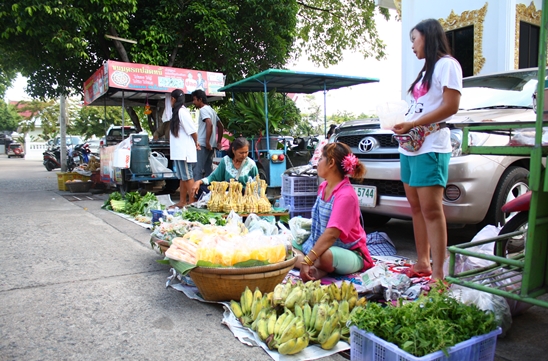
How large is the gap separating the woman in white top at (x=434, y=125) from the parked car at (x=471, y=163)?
80 centimetres

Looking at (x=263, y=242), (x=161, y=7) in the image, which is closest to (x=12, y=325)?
(x=263, y=242)

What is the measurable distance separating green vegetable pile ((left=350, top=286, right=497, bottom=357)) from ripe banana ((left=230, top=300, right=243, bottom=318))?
804 millimetres

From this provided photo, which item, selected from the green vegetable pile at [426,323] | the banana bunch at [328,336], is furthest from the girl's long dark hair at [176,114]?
the green vegetable pile at [426,323]

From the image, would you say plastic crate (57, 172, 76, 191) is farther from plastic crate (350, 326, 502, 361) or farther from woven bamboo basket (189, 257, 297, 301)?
plastic crate (350, 326, 502, 361)

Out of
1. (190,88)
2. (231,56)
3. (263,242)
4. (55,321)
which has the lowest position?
(55,321)

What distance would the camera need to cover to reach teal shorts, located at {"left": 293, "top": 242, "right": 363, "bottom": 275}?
3.40 m

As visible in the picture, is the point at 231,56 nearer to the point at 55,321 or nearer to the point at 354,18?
the point at 354,18

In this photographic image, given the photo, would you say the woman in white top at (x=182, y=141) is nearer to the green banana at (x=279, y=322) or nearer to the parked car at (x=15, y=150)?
the green banana at (x=279, y=322)

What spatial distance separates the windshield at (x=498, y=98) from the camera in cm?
449

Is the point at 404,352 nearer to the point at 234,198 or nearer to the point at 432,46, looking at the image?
the point at 432,46

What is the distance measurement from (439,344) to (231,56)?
12.4 meters

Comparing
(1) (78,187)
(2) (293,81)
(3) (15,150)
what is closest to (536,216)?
(2) (293,81)

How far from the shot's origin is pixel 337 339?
2426 millimetres

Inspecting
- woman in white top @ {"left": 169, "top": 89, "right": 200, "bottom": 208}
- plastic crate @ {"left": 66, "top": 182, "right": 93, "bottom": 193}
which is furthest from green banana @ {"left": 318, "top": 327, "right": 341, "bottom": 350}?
plastic crate @ {"left": 66, "top": 182, "right": 93, "bottom": 193}
